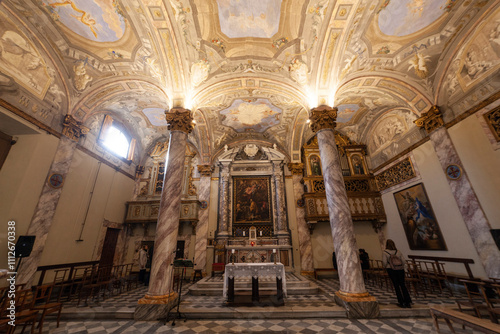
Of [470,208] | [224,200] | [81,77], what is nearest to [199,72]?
[81,77]

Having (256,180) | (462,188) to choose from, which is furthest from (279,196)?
(462,188)

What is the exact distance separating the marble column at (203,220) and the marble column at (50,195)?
5.42 m

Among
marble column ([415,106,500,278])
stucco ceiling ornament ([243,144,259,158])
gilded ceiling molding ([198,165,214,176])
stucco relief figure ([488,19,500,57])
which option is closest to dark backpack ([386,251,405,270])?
marble column ([415,106,500,278])

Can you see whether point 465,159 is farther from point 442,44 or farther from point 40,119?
point 40,119

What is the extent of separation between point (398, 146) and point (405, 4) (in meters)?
5.71

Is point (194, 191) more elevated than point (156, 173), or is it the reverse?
point (156, 173)

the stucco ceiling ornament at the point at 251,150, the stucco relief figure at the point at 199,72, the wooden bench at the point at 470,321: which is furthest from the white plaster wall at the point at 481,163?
the stucco relief figure at the point at 199,72

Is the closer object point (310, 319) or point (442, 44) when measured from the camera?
point (310, 319)

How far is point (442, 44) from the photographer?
655 cm

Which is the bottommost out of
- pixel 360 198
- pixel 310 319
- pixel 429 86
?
pixel 310 319

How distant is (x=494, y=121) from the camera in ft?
19.1

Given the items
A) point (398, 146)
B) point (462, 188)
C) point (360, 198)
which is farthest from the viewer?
point (360, 198)

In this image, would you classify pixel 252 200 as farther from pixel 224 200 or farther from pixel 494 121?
pixel 494 121

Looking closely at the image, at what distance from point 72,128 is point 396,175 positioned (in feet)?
43.5
